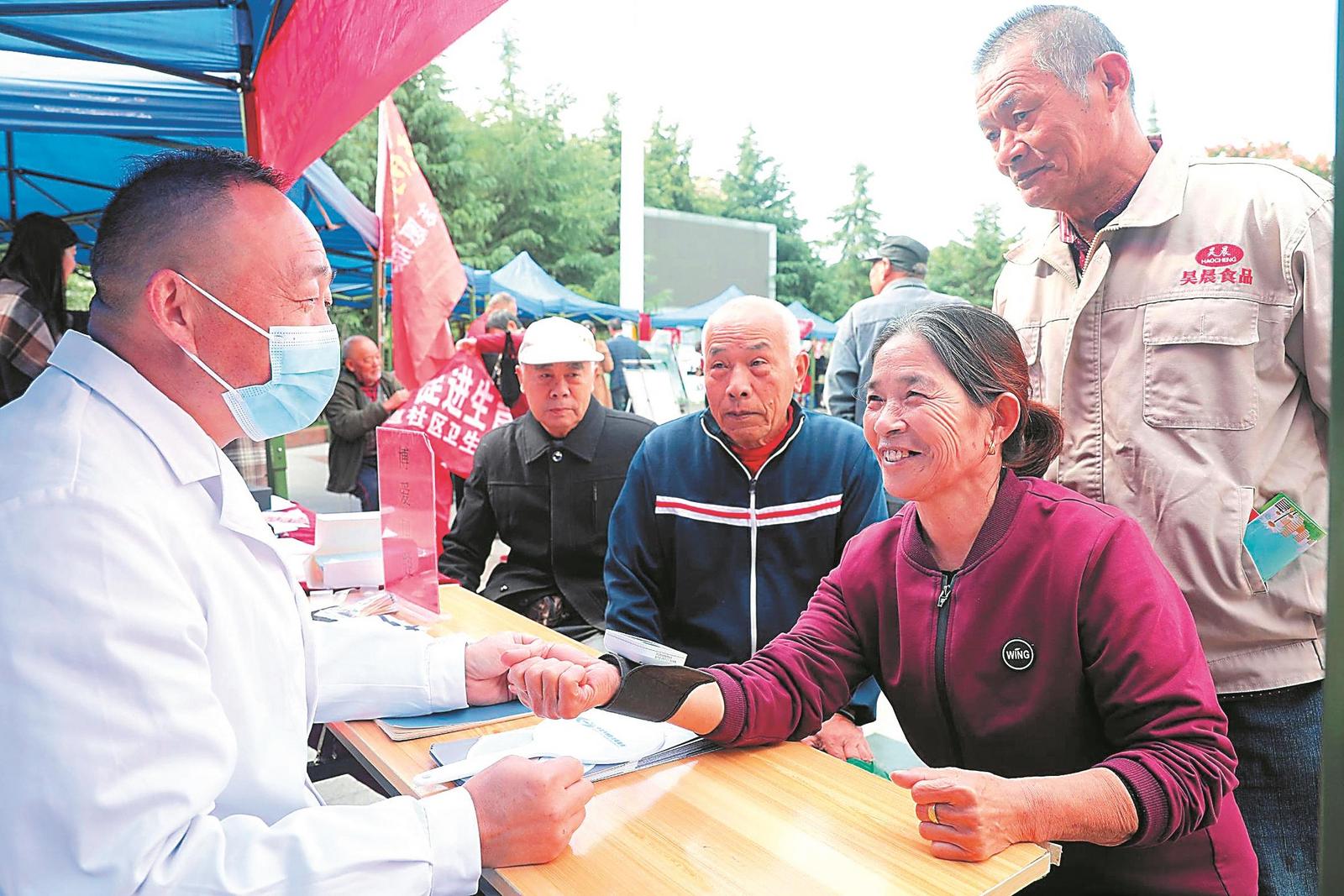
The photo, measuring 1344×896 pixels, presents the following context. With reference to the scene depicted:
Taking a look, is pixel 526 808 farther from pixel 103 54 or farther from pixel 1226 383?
pixel 103 54

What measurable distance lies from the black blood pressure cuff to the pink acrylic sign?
92cm

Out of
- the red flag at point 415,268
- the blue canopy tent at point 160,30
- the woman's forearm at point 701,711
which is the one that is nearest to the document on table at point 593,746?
the woman's forearm at point 701,711

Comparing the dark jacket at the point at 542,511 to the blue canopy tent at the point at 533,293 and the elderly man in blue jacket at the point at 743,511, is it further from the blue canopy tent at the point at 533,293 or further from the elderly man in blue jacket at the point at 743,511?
the blue canopy tent at the point at 533,293

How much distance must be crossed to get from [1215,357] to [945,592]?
0.74 m

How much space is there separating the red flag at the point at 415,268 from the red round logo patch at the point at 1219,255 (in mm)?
4953

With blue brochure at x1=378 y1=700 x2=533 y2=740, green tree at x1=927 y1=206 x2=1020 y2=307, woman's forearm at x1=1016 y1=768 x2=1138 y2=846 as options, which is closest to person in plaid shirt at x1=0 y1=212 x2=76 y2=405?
blue brochure at x1=378 y1=700 x2=533 y2=740

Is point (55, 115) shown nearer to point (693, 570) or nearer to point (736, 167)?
point (693, 570)

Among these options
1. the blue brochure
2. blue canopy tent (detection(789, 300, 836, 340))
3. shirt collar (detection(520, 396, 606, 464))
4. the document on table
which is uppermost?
blue canopy tent (detection(789, 300, 836, 340))

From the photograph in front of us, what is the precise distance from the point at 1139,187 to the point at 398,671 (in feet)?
5.83

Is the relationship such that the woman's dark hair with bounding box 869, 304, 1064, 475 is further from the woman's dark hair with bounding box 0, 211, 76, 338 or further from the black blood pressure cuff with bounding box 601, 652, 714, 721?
the woman's dark hair with bounding box 0, 211, 76, 338

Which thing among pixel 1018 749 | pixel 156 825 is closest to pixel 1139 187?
pixel 1018 749

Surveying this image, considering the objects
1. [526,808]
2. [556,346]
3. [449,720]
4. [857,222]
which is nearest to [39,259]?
[556,346]

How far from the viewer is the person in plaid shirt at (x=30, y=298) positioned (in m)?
3.92

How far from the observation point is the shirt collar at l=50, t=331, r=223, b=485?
1.31 metres
